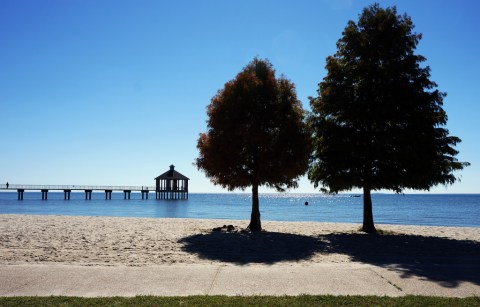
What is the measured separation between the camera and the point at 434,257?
12180 millimetres

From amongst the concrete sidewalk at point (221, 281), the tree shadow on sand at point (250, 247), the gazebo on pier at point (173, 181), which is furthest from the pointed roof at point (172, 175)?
the concrete sidewalk at point (221, 281)

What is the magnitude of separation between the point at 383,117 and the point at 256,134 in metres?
6.23

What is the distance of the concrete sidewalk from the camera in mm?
7324

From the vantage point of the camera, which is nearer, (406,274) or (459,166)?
(406,274)

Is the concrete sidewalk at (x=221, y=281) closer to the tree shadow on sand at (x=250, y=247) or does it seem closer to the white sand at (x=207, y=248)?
the white sand at (x=207, y=248)

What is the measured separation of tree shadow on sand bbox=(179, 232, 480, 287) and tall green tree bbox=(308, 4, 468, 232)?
3098 millimetres

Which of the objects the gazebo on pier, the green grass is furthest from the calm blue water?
the green grass

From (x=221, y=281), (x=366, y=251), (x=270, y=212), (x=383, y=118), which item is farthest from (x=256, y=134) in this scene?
(x=270, y=212)

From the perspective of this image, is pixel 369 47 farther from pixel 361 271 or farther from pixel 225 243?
pixel 361 271

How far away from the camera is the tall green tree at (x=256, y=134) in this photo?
1983cm

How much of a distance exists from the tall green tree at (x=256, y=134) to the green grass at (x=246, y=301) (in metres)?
13.0

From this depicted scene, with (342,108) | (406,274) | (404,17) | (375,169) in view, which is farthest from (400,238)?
(404,17)

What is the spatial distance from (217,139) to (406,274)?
504 inches

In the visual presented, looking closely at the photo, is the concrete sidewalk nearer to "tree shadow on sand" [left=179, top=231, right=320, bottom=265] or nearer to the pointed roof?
"tree shadow on sand" [left=179, top=231, right=320, bottom=265]
